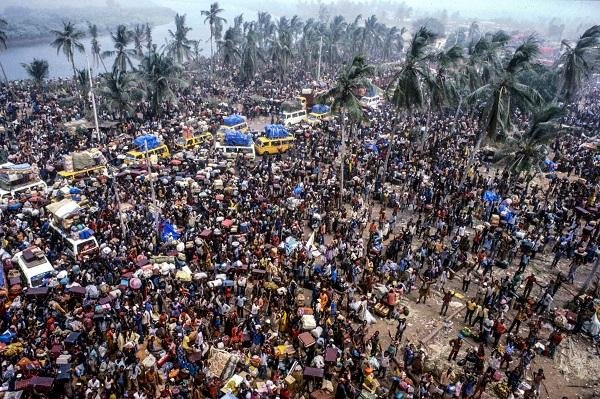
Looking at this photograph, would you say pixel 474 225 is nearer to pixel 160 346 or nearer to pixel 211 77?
pixel 160 346

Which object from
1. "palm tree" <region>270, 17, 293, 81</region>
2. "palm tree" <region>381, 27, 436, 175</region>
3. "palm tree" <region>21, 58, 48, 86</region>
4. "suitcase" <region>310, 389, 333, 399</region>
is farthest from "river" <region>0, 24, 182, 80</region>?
"suitcase" <region>310, 389, 333, 399</region>

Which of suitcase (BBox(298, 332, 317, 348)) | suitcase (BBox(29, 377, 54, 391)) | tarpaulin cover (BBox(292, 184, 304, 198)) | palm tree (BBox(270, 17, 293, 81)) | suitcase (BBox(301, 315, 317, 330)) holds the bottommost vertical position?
suitcase (BBox(29, 377, 54, 391))

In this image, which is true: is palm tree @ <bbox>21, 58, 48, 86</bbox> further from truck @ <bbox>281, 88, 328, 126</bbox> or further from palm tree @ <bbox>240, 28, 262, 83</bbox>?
truck @ <bbox>281, 88, 328, 126</bbox>

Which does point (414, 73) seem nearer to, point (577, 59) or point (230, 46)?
point (577, 59)

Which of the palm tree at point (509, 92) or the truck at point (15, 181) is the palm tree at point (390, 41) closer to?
the palm tree at point (509, 92)

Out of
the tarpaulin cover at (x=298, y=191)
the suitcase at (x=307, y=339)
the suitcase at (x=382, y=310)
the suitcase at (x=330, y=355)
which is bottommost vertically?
the suitcase at (x=382, y=310)

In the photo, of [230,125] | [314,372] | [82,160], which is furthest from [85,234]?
[230,125]

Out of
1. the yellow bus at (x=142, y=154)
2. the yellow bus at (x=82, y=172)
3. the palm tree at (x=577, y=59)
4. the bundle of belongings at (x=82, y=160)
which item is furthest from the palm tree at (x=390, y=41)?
the yellow bus at (x=82, y=172)
